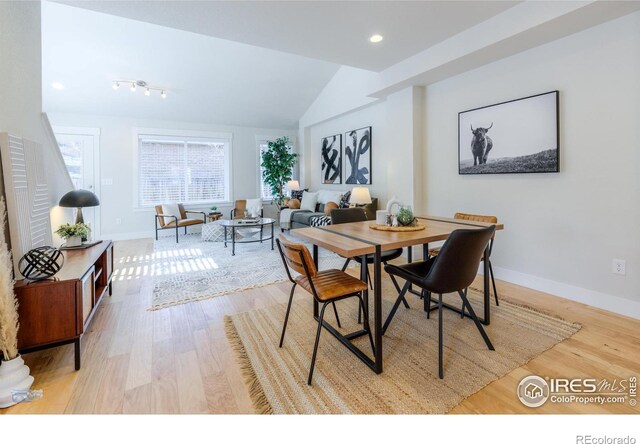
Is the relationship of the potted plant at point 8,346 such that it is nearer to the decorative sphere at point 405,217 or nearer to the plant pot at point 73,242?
the plant pot at point 73,242

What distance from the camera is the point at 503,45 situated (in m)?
2.97

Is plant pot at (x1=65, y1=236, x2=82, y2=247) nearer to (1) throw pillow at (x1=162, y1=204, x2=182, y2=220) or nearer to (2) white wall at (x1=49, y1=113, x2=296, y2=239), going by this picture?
(1) throw pillow at (x1=162, y1=204, x2=182, y2=220)

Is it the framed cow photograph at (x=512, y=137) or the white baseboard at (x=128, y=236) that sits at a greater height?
the framed cow photograph at (x=512, y=137)

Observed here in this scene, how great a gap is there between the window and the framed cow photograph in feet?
17.8

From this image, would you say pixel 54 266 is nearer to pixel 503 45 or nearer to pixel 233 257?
pixel 233 257

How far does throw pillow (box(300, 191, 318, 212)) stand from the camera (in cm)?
664

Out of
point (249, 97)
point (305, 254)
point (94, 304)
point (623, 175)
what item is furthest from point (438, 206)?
point (249, 97)

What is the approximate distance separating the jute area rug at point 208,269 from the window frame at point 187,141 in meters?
1.45

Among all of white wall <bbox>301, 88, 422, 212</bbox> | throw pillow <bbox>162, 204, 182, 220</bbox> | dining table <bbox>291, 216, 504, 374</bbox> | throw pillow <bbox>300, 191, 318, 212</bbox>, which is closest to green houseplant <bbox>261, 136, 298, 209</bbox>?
white wall <bbox>301, 88, 422, 212</bbox>

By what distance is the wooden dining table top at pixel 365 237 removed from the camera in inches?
68.7

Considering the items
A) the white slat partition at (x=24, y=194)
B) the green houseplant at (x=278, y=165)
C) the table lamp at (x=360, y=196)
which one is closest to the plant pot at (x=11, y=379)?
the white slat partition at (x=24, y=194)

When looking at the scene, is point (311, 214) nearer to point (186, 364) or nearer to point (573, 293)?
point (573, 293)

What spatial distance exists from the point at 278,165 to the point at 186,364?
5.85m

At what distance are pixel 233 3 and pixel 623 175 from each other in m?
3.51
